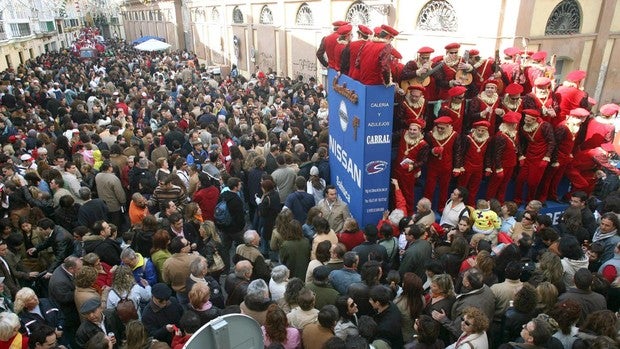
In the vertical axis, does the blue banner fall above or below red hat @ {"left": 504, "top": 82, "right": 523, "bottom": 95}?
below

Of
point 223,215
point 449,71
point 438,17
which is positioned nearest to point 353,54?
point 449,71

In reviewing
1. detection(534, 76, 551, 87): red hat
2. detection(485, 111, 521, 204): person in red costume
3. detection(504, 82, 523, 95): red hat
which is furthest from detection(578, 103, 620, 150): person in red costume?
detection(504, 82, 523, 95): red hat

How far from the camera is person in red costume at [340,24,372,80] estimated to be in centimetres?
636

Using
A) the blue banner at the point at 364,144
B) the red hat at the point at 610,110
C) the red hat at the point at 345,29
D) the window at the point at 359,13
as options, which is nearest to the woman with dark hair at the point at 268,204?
the blue banner at the point at 364,144

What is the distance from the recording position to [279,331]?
11.3 ft

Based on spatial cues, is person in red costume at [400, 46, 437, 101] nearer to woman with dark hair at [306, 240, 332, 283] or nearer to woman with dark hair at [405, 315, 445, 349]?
woman with dark hair at [306, 240, 332, 283]

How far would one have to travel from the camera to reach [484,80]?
24.1 ft

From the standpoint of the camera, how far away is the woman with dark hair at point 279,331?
3.44 metres

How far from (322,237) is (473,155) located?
304cm

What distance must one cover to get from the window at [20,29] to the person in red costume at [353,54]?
32.0m

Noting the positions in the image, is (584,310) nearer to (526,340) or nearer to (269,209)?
(526,340)

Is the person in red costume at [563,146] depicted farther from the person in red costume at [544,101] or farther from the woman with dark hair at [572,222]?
the woman with dark hair at [572,222]

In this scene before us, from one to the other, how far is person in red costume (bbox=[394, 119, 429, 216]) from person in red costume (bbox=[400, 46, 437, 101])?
0.66m

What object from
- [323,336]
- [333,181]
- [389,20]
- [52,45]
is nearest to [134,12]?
[52,45]
